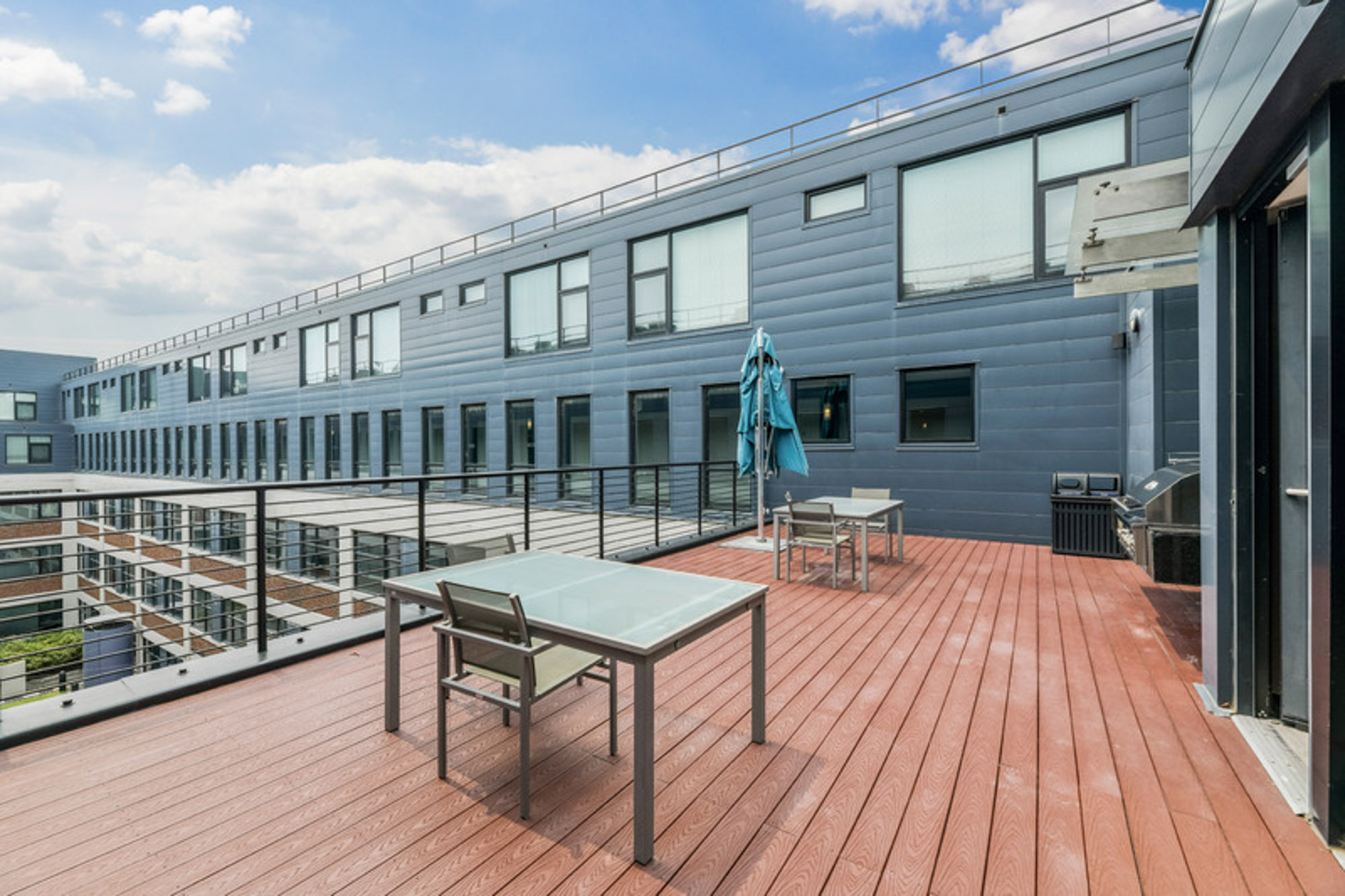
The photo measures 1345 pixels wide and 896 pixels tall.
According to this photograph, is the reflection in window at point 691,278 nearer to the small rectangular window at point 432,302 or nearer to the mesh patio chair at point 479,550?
the small rectangular window at point 432,302

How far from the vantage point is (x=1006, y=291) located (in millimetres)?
6535

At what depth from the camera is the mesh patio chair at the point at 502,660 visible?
1773 mm

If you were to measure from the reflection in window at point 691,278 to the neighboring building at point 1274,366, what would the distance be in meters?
6.12

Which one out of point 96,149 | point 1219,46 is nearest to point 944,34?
point 1219,46

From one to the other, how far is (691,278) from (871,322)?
306cm

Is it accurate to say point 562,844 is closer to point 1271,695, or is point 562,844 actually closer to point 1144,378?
point 1271,695

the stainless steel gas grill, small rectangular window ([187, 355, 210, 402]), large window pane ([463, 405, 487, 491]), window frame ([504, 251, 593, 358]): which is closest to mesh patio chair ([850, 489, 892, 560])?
the stainless steel gas grill

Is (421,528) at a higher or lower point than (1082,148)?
lower

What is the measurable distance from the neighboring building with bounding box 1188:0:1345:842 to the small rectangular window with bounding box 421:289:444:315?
1238cm

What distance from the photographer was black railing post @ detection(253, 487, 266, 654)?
2918 mm

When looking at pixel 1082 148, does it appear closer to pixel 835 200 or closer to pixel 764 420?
pixel 835 200

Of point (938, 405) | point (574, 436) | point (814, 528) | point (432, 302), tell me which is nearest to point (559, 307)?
point (574, 436)

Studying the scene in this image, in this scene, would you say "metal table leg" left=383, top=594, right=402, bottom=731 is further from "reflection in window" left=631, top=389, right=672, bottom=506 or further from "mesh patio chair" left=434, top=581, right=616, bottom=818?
"reflection in window" left=631, top=389, right=672, bottom=506

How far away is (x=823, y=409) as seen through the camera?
25.6 ft
